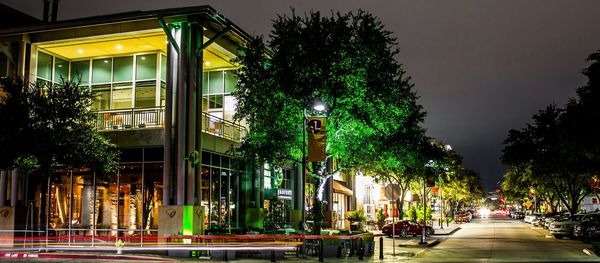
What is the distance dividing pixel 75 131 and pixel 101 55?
794 centimetres

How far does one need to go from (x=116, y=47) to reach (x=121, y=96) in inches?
108

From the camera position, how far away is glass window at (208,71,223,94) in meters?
37.2

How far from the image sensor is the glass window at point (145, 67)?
33.1 m

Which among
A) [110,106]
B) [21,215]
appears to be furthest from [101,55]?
[21,215]

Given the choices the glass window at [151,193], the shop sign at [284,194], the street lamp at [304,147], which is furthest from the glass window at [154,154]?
the shop sign at [284,194]

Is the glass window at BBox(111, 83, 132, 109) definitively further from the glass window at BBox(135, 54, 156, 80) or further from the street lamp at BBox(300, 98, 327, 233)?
the street lamp at BBox(300, 98, 327, 233)

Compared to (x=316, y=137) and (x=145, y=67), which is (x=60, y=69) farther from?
(x=316, y=137)

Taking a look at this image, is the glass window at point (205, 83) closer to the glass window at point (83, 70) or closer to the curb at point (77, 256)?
the glass window at point (83, 70)

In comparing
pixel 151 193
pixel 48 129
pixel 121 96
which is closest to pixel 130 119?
pixel 121 96

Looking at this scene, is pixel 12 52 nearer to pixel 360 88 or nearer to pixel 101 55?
pixel 101 55

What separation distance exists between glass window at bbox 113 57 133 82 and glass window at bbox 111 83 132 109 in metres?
0.40

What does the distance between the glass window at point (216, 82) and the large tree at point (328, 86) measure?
8384 millimetres

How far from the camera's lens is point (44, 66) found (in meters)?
33.1

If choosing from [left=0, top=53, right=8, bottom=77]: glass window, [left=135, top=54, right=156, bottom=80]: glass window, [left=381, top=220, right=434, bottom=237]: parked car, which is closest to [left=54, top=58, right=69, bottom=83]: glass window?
[left=0, top=53, right=8, bottom=77]: glass window
